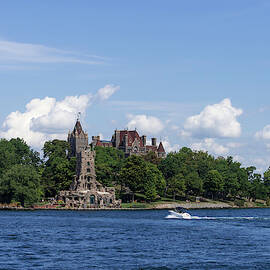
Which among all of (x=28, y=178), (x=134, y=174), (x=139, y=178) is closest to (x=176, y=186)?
(x=139, y=178)

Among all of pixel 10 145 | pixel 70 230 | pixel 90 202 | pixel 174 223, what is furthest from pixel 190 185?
pixel 70 230

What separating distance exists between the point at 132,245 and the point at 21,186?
7903cm

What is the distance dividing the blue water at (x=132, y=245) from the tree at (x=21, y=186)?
4021 centimetres

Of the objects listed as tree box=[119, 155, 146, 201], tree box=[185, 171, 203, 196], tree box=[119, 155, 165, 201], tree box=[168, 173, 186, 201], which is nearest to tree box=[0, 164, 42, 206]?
tree box=[119, 155, 146, 201]

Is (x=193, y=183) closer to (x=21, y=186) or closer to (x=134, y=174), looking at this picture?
(x=134, y=174)

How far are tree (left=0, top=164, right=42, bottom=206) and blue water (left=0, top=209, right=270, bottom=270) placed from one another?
40.2 m

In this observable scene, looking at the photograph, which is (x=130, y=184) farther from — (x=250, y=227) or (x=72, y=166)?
(x=250, y=227)

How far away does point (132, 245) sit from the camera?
7625 centimetres

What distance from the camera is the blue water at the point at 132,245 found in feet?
206

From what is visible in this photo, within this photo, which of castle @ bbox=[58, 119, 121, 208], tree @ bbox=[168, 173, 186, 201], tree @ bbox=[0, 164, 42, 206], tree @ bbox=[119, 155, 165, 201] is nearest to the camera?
tree @ bbox=[0, 164, 42, 206]

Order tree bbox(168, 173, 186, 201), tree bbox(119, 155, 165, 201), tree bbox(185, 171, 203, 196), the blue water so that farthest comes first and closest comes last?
tree bbox(185, 171, 203, 196) < tree bbox(168, 173, 186, 201) < tree bbox(119, 155, 165, 201) < the blue water

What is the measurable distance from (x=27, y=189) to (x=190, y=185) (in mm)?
60342

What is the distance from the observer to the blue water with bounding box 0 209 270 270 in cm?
6272

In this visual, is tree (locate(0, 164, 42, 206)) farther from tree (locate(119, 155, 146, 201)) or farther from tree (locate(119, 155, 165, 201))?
tree (locate(119, 155, 165, 201))
